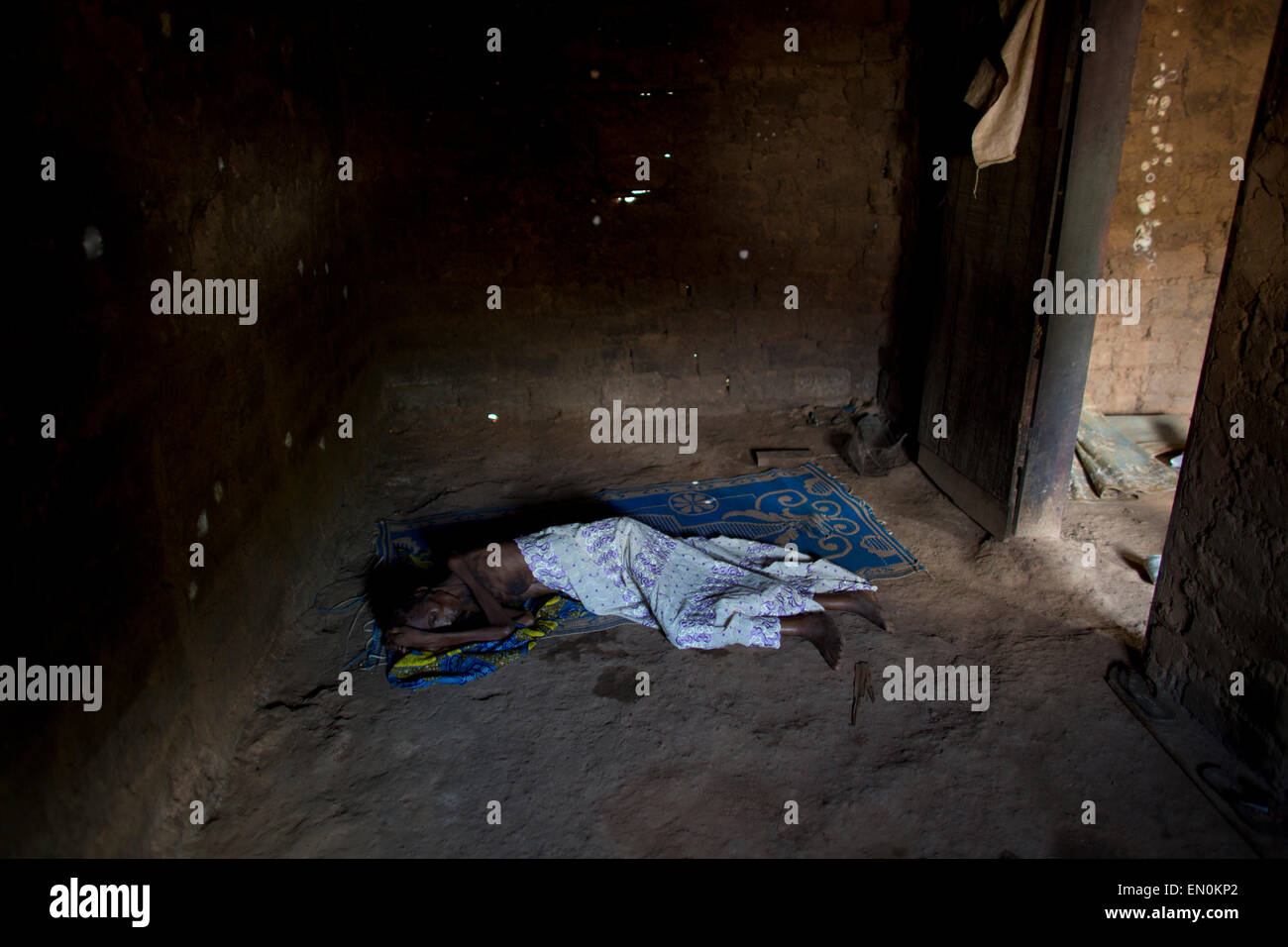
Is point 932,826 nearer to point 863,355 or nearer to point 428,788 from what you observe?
point 428,788

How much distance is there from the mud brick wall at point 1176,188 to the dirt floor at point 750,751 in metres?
1.97

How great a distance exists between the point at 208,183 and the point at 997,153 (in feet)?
11.9

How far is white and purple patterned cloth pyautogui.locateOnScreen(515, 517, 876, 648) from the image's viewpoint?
3.63 metres

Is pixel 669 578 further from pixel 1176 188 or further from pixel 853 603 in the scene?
pixel 1176 188

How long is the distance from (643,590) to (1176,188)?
434 cm

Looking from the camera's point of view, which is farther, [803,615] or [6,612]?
[803,615]

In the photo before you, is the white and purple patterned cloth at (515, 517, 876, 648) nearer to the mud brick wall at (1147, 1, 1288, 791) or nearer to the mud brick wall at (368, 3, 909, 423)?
the mud brick wall at (1147, 1, 1288, 791)

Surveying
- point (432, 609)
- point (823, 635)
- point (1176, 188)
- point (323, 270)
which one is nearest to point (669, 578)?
point (823, 635)

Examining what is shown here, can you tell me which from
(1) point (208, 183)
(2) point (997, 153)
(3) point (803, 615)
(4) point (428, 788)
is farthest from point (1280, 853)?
(1) point (208, 183)

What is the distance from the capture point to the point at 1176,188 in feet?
17.6

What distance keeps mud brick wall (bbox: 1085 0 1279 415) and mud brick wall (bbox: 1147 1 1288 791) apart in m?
2.75

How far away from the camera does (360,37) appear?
5.75 meters

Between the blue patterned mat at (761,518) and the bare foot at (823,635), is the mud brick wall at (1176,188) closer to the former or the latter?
the blue patterned mat at (761,518)
